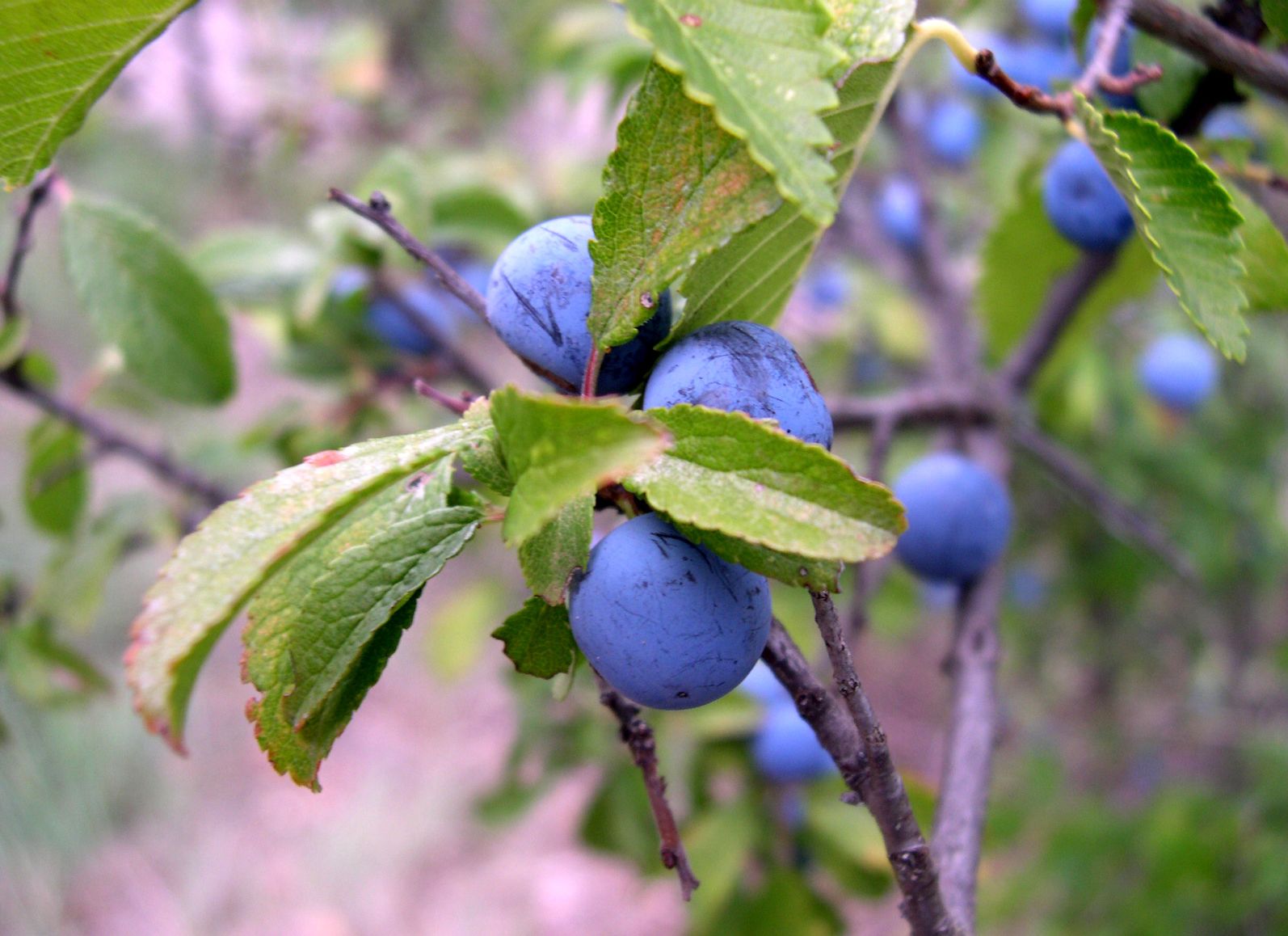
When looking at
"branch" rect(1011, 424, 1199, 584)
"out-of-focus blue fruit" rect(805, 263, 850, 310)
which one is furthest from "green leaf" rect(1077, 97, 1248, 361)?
"out-of-focus blue fruit" rect(805, 263, 850, 310)

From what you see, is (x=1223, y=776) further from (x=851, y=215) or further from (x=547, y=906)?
(x=547, y=906)

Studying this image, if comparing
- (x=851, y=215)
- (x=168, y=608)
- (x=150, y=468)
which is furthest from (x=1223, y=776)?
(x=168, y=608)

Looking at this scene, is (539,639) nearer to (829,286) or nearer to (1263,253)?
(1263,253)

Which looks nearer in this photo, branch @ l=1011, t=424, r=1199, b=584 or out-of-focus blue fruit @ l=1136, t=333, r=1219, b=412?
branch @ l=1011, t=424, r=1199, b=584

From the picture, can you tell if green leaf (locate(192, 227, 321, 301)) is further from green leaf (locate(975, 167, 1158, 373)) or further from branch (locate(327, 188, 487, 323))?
green leaf (locate(975, 167, 1158, 373))

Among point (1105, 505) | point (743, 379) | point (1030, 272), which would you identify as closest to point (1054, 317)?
point (1030, 272)
